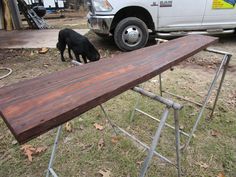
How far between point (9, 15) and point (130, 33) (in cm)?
551

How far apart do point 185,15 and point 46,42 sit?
375 cm

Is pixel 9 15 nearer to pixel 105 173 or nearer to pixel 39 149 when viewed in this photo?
pixel 39 149

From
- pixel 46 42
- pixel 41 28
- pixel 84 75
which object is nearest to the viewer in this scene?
pixel 84 75

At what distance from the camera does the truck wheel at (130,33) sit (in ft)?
14.6

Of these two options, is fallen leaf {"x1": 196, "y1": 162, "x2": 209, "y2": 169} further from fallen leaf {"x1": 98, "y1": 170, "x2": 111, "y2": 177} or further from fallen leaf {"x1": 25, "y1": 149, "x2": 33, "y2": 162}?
fallen leaf {"x1": 25, "y1": 149, "x2": 33, "y2": 162}

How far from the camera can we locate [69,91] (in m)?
1.04

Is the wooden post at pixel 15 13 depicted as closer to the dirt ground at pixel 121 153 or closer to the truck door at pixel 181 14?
the truck door at pixel 181 14

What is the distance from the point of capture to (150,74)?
Answer: 1.26 m

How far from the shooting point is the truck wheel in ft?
14.6

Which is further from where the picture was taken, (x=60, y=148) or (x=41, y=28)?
(x=41, y=28)

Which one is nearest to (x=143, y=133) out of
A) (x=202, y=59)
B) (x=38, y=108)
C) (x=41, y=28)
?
(x=38, y=108)

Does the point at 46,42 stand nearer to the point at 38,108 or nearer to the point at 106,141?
the point at 106,141

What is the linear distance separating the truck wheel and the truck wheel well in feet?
0.61

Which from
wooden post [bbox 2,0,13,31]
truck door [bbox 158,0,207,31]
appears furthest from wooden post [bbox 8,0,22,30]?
truck door [bbox 158,0,207,31]
